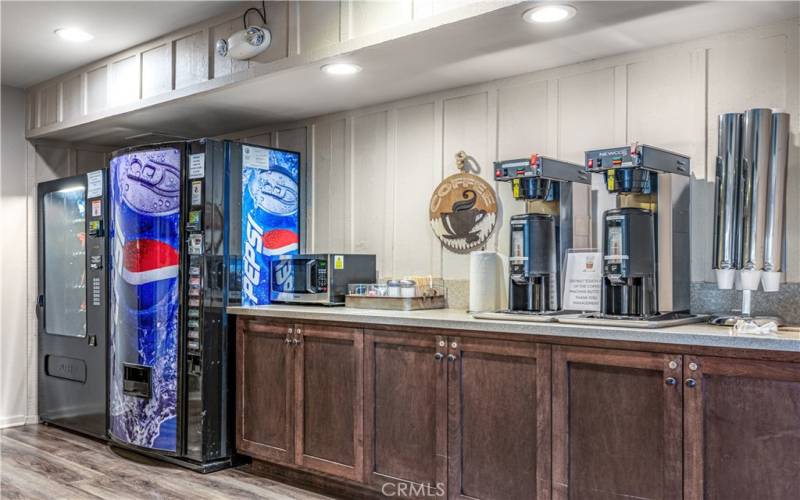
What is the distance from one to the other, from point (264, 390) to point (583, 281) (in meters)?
1.81

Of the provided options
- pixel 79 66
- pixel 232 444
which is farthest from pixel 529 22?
pixel 79 66

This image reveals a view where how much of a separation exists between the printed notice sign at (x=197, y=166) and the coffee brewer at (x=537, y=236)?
5.76 ft

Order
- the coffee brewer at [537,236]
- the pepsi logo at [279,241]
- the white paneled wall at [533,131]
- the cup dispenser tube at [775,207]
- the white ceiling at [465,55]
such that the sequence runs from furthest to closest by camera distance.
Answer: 1. the pepsi logo at [279,241]
2. the coffee brewer at [537,236]
3. the white paneled wall at [533,131]
4. the white ceiling at [465,55]
5. the cup dispenser tube at [775,207]

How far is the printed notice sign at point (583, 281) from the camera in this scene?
9.85ft

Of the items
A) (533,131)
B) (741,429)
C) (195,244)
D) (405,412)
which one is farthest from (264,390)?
(741,429)

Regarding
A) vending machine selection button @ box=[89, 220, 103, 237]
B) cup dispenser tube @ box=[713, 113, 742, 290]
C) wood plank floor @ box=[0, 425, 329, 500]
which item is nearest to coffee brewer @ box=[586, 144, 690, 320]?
cup dispenser tube @ box=[713, 113, 742, 290]

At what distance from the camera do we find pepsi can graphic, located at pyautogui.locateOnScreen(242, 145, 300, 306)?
13.4 feet

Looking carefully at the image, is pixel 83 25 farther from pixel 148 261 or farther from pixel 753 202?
pixel 753 202

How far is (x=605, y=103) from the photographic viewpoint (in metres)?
3.19

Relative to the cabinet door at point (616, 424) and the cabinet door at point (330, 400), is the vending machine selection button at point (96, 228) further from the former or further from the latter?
the cabinet door at point (616, 424)

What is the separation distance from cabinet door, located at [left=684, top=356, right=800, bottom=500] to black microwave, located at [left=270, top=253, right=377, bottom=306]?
203 centimetres

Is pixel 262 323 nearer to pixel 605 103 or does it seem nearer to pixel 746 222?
pixel 605 103

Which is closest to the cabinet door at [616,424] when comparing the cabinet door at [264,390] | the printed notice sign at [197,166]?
the cabinet door at [264,390]

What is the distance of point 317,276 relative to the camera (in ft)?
12.7
